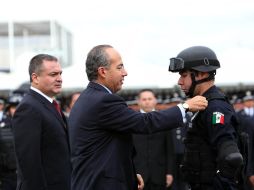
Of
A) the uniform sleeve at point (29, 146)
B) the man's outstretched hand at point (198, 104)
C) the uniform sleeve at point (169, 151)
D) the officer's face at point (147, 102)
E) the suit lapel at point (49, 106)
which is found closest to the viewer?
the man's outstretched hand at point (198, 104)

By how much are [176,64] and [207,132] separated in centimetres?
64

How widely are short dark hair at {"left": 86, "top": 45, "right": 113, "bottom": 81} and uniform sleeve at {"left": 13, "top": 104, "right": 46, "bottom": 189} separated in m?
0.87

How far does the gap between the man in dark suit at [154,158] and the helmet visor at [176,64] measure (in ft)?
14.3

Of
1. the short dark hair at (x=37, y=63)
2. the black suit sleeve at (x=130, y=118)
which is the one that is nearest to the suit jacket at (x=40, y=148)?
the short dark hair at (x=37, y=63)

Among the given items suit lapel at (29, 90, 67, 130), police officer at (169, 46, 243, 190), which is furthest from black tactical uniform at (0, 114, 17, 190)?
police officer at (169, 46, 243, 190)

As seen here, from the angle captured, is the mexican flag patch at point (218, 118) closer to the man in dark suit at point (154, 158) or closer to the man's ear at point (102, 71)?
the man's ear at point (102, 71)

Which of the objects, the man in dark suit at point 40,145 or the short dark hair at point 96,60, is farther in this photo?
the man in dark suit at point 40,145

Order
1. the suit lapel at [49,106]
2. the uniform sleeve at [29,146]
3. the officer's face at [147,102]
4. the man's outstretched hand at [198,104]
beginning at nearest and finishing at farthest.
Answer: the man's outstretched hand at [198,104]
the uniform sleeve at [29,146]
the suit lapel at [49,106]
the officer's face at [147,102]

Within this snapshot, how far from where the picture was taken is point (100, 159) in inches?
167

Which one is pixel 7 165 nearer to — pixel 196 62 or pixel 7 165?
pixel 7 165

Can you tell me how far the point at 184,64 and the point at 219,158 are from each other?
34.0 inches

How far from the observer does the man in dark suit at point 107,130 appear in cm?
423

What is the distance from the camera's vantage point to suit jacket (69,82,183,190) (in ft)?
13.9

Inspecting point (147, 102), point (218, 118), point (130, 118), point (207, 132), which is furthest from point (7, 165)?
point (218, 118)
